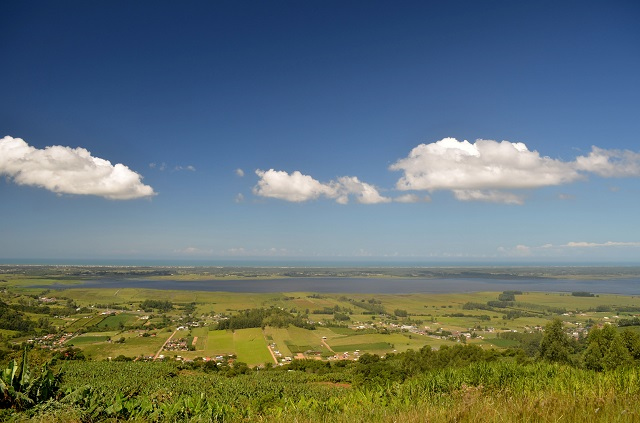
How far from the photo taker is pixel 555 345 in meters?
25.3

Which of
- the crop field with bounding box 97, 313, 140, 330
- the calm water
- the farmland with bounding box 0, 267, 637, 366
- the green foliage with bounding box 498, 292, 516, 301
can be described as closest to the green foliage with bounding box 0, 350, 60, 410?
the farmland with bounding box 0, 267, 637, 366

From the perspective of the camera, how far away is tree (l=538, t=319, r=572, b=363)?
2489cm

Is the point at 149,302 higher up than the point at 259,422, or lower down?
lower down

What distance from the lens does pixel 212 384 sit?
22078 mm

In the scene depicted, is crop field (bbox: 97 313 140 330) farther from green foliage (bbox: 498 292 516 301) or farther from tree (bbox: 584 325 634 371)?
green foliage (bbox: 498 292 516 301)

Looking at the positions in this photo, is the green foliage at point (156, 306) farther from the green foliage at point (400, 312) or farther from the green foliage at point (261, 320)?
the green foliage at point (400, 312)

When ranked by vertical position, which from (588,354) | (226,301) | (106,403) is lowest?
(226,301)

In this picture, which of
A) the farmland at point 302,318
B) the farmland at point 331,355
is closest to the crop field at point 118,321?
the farmland at point 302,318

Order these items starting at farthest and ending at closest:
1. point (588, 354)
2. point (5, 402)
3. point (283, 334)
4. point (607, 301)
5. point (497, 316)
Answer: point (607, 301) < point (497, 316) < point (283, 334) < point (588, 354) < point (5, 402)

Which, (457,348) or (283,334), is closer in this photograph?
(457,348)

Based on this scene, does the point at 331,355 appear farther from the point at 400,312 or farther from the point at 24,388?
the point at 24,388

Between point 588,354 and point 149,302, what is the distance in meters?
79.3

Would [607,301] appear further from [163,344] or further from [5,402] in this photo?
[5,402]

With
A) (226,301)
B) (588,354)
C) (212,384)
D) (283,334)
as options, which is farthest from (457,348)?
(226,301)
